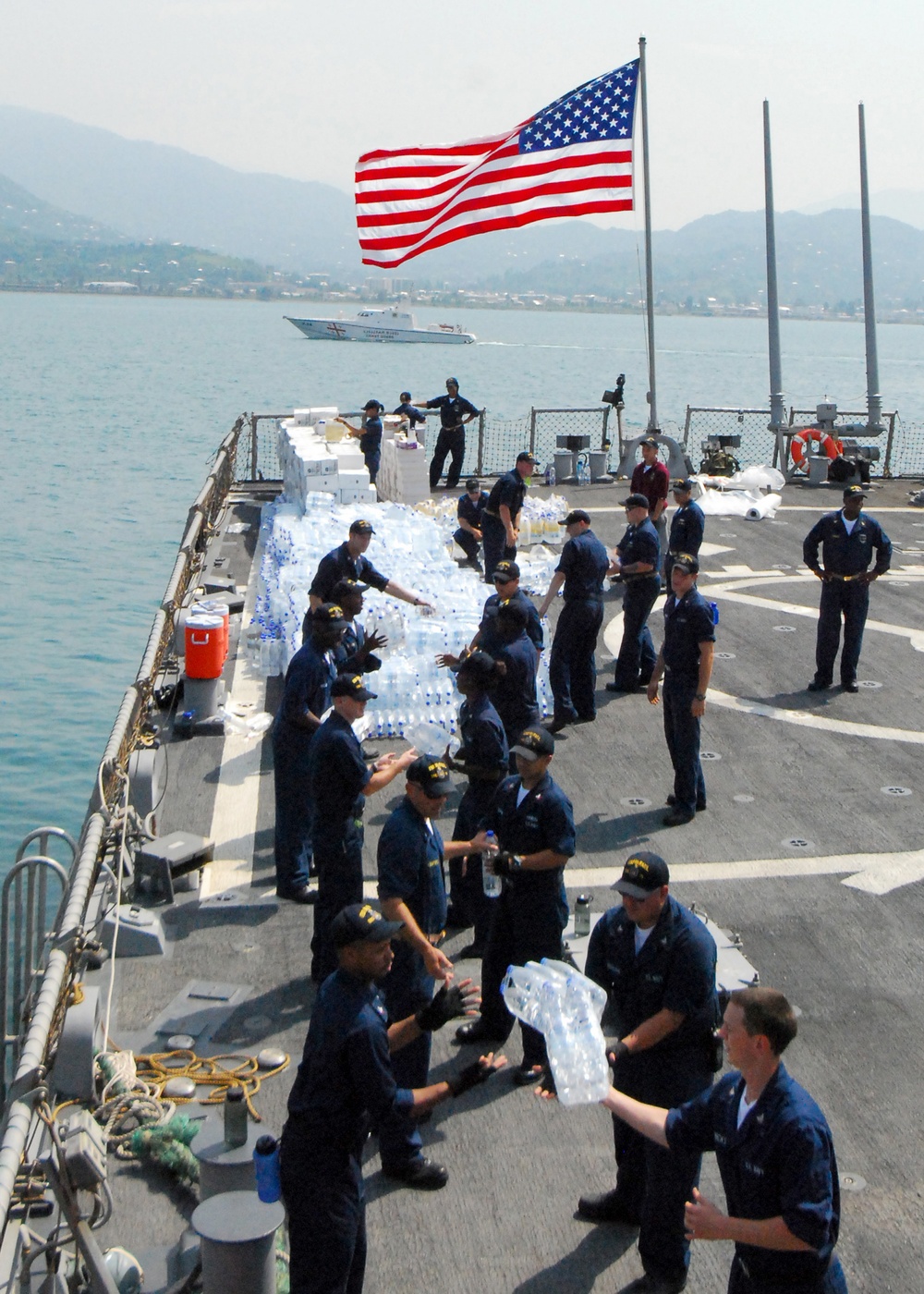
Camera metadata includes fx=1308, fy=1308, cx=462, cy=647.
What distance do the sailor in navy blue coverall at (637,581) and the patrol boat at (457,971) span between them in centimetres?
43

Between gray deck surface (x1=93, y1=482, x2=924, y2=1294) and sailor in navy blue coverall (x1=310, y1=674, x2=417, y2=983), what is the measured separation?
58 centimetres

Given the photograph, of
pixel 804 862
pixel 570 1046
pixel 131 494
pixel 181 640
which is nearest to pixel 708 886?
pixel 804 862

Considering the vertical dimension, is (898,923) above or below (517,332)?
below

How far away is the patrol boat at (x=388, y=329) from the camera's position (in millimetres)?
129375

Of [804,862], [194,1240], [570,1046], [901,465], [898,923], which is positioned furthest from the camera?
[901,465]

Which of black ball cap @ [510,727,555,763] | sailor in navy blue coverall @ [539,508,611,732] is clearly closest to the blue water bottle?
black ball cap @ [510,727,555,763]

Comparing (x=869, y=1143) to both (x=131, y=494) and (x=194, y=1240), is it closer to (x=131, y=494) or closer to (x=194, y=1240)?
(x=194, y=1240)

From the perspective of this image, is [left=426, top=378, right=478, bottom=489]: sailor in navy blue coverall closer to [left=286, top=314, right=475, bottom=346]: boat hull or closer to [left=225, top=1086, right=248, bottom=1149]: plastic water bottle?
[left=225, top=1086, right=248, bottom=1149]: plastic water bottle

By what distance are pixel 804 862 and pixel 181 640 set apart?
6434mm

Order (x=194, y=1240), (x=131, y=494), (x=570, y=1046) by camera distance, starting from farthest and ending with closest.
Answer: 1. (x=131, y=494)
2. (x=194, y=1240)
3. (x=570, y=1046)

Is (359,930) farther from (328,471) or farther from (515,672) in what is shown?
(328,471)

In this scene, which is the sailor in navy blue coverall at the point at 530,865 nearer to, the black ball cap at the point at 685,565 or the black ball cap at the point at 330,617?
the black ball cap at the point at 330,617

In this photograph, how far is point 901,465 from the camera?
56188 mm

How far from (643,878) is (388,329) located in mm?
130606
